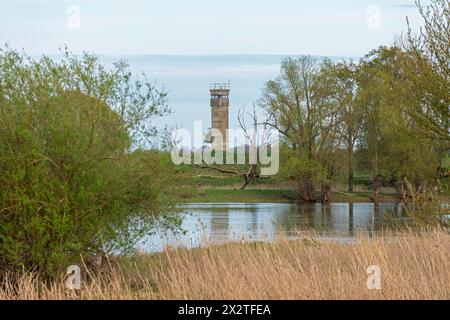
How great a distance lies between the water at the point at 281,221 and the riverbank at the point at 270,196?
2.28 metres

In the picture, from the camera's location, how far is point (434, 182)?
2166 centimetres

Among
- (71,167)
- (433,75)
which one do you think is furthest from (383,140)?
(71,167)

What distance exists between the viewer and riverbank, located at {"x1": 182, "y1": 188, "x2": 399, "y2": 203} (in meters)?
53.9

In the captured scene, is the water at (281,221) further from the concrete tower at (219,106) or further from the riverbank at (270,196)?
the concrete tower at (219,106)

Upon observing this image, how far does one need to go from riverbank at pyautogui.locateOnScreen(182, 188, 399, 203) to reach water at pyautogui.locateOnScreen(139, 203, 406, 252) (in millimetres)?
2278

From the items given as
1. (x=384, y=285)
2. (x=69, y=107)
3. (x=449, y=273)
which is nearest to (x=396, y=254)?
(x=449, y=273)

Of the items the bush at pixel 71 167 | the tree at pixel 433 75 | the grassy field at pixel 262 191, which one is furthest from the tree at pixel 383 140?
the bush at pixel 71 167

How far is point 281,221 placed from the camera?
33.9 m

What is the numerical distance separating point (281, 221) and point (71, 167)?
20.2 meters

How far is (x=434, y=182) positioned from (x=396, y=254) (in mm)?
5961

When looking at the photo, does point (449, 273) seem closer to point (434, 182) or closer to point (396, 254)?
point (396, 254)

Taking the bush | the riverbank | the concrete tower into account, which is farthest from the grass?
the concrete tower

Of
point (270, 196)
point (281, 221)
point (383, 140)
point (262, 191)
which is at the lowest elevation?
point (281, 221)

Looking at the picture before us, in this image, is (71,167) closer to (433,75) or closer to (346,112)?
(433,75)
